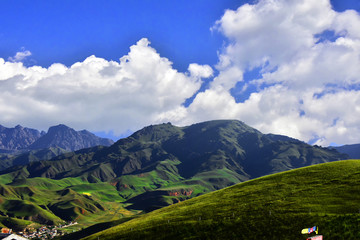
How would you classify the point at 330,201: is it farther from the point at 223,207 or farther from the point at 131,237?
the point at 131,237

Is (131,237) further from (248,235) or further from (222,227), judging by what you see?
(248,235)

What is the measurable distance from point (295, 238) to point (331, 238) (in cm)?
519

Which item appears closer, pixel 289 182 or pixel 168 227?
pixel 168 227

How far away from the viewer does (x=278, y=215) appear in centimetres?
5484

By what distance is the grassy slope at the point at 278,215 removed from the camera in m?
48.4

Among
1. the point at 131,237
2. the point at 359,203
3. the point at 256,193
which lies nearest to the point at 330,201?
the point at 359,203

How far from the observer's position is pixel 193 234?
2136 inches

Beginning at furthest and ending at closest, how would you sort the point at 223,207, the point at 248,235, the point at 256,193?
1. the point at 256,193
2. the point at 223,207
3. the point at 248,235

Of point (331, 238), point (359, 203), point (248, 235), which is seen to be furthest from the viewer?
point (359, 203)

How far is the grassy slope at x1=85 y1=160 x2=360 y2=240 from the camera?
48.4m

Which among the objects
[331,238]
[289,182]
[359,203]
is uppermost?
[289,182]

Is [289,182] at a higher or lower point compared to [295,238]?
higher

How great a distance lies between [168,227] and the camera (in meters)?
60.5

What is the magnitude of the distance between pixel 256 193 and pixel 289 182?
12.0 metres
